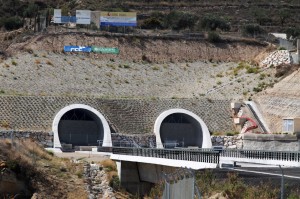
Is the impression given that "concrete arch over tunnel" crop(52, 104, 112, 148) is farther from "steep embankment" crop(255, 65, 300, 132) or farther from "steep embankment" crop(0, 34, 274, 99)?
"steep embankment" crop(255, 65, 300, 132)

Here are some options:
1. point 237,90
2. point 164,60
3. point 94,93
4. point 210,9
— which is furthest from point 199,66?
point 210,9

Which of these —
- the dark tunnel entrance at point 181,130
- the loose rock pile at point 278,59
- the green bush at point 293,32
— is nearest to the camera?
the dark tunnel entrance at point 181,130

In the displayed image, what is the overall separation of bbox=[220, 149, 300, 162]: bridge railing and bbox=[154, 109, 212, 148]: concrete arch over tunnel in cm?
2029

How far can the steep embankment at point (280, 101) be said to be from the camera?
65.1 m

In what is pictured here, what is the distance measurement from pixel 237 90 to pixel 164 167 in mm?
28700

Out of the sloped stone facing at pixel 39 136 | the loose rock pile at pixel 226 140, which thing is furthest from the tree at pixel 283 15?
the sloped stone facing at pixel 39 136

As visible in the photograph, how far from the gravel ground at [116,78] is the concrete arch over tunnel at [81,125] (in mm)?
3802

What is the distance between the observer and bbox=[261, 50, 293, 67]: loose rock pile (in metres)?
76.2

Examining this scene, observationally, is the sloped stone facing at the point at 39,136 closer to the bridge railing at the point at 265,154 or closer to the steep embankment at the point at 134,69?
the steep embankment at the point at 134,69

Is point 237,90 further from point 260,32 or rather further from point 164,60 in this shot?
point 260,32

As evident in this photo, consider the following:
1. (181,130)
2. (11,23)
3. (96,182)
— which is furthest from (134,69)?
(96,182)

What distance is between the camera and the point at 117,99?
65.7 meters

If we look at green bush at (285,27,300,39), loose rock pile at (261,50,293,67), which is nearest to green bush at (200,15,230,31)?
green bush at (285,27,300,39)

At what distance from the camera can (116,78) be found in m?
72.2
